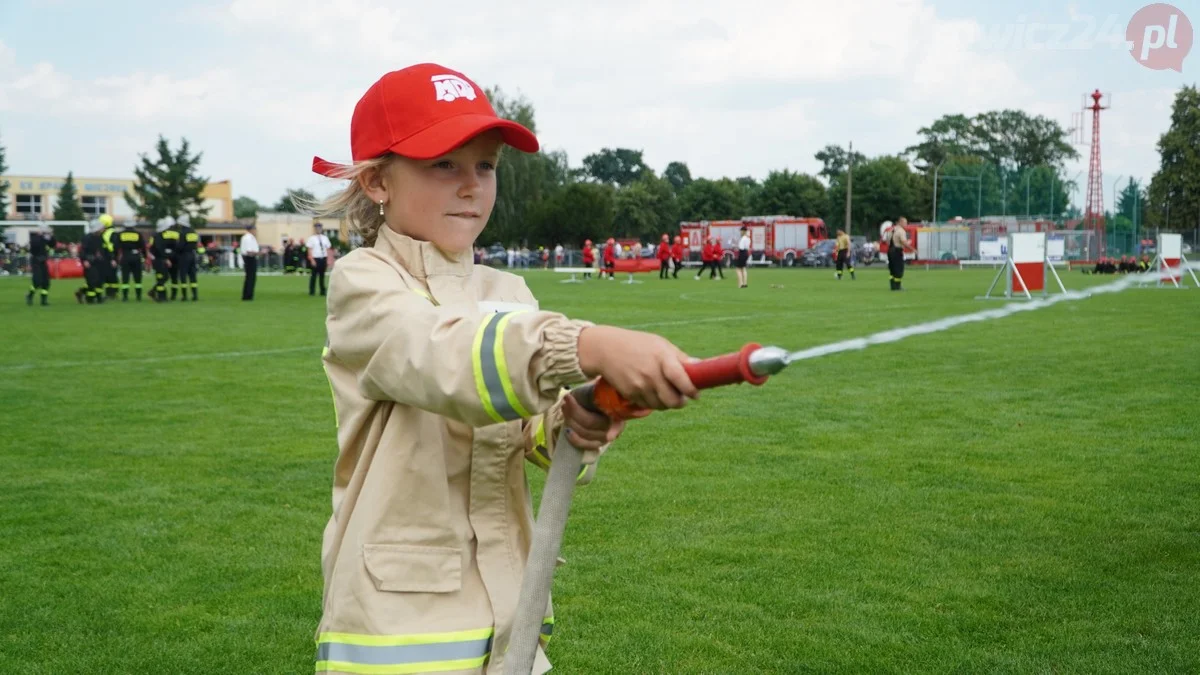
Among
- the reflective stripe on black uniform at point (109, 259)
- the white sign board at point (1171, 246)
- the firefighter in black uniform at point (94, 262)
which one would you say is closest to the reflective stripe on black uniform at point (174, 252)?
the reflective stripe on black uniform at point (109, 259)

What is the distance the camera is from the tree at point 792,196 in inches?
4382

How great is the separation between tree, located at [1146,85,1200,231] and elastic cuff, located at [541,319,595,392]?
45.5 meters

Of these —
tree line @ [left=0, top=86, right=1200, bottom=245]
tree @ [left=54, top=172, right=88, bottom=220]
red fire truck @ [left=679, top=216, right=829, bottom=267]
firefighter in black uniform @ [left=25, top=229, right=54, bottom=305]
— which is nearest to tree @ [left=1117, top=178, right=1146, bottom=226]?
tree line @ [left=0, top=86, right=1200, bottom=245]

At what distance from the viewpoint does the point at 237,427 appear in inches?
371

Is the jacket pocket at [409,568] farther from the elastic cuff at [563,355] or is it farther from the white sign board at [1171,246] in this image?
the white sign board at [1171,246]

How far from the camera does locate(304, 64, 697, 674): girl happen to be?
74.1 inches

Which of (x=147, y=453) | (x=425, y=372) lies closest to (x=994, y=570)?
(x=425, y=372)

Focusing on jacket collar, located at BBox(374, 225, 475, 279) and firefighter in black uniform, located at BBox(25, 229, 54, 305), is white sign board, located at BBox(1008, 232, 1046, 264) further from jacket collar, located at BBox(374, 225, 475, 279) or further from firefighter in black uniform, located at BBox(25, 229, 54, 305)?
jacket collar, located at BBox(374, 225, 475, 279)

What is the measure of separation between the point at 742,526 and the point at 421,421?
4351mm

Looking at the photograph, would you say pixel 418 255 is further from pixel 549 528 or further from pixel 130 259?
pixel 130 259

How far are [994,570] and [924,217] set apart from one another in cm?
10787

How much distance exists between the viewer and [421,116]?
223 centimetres

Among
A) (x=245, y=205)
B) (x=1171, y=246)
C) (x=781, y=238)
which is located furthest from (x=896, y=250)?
(x=245, y=205)

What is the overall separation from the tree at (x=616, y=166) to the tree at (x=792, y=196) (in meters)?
66.1
